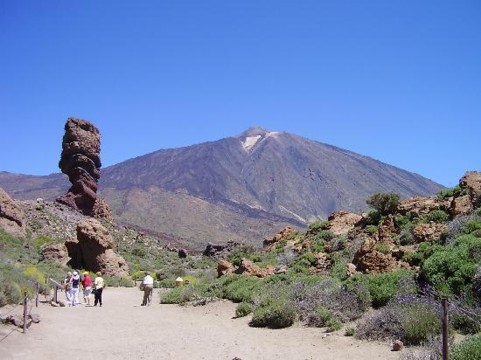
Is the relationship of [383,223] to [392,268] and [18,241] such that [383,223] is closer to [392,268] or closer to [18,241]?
[392,268]

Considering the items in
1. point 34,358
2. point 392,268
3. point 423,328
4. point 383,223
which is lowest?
point 34,358

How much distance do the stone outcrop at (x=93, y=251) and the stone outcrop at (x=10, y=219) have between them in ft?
22.1

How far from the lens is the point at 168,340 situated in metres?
11.5

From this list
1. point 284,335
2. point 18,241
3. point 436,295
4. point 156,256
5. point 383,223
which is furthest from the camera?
point 156,256

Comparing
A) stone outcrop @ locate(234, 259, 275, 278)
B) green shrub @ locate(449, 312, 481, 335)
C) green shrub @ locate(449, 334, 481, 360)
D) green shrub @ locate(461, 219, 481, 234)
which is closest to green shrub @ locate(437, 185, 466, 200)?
green shrub @ locate(461, 219, 481, 234)

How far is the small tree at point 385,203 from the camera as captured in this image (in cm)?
2250

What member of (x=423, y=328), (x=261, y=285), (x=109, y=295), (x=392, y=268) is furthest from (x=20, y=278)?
(x=423, y=328)

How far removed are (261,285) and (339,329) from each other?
6179 millimetres

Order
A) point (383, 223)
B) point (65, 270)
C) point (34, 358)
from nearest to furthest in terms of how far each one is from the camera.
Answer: point (34, 358) → point (383, 223) → point (65, 270)

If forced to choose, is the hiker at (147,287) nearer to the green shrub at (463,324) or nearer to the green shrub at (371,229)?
the green shrub at (371,229)

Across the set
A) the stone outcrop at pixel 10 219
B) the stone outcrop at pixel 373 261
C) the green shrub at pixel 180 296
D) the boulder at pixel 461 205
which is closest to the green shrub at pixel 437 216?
the boulder at pixel 461 205

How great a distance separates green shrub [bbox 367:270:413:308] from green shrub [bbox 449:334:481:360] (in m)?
5.19

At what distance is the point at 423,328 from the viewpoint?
9.22m

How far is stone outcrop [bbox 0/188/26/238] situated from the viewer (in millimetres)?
32344
